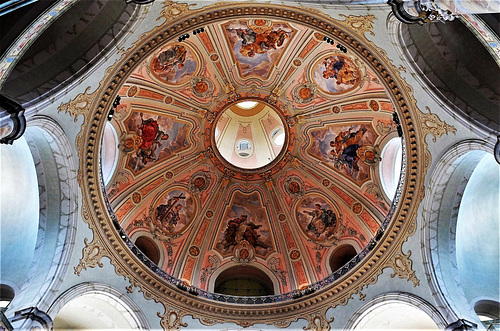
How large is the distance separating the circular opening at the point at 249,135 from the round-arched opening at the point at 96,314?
8950 millimetres

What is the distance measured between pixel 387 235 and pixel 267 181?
716cm

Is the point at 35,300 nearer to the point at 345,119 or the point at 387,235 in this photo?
the point at 387,235

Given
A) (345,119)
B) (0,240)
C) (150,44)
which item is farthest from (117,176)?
(345,119)

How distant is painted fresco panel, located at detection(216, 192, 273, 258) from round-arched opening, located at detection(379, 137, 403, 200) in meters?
5.23

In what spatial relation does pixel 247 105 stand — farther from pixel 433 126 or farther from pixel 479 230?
pixel 479 230

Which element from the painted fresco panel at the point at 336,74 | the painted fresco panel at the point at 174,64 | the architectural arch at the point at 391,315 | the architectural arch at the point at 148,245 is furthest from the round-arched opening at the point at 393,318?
the painted fresco panel at the point at 174,64

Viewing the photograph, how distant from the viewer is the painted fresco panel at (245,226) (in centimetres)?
1738

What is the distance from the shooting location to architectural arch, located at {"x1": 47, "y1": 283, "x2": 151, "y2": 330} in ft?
38.2

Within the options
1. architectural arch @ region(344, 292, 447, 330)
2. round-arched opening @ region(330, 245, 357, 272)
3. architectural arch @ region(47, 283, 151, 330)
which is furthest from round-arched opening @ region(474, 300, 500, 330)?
architectural arch @ region(47, 283, 151, 330)

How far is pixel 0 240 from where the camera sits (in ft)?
35.1

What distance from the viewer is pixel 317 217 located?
17484mm

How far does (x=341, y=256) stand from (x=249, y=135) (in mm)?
7179

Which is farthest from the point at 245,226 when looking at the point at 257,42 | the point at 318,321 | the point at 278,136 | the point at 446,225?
the point at 446,225

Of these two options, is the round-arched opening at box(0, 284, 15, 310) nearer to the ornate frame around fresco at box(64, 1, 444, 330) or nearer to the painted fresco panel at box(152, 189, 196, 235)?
the ornate frame around fresco at box(64, 1, 444, 330)
